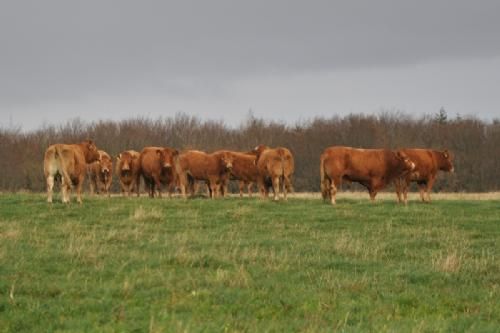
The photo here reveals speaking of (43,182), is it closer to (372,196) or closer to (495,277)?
(372,196)

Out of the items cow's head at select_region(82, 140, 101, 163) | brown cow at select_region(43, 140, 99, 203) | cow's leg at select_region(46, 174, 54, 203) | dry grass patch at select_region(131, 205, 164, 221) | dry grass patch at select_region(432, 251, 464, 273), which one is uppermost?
cow's head at select_region(82, 140, 101, 163)

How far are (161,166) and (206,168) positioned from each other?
1.86 m

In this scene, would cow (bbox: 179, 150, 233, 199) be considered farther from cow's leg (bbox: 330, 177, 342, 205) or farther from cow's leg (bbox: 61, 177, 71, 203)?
cow's leg (bbox: 61, 177, 71, 203)

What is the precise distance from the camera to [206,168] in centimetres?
3144

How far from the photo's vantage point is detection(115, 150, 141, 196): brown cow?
32656 mm

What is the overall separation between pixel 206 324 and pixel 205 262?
150 inches

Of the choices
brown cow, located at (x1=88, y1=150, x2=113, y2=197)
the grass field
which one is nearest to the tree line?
brown cow, located at (x1=88, y1=150, x2=113, y2=197)

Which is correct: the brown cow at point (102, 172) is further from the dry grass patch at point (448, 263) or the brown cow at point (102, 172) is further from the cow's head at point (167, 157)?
the dry grass patch at point (448, 263)

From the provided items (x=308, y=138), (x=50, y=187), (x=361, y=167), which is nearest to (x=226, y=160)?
(x=361, y=167)

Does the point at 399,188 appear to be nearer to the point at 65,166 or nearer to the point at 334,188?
the point at 334,188

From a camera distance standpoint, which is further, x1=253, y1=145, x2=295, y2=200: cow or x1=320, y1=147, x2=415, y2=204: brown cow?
x1=253, y1=145, x2=295, y2=200: cow

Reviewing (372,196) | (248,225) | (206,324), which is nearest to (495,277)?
(206,324)

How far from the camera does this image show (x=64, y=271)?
429 inches

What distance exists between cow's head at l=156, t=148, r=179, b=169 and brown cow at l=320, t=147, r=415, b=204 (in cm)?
701
